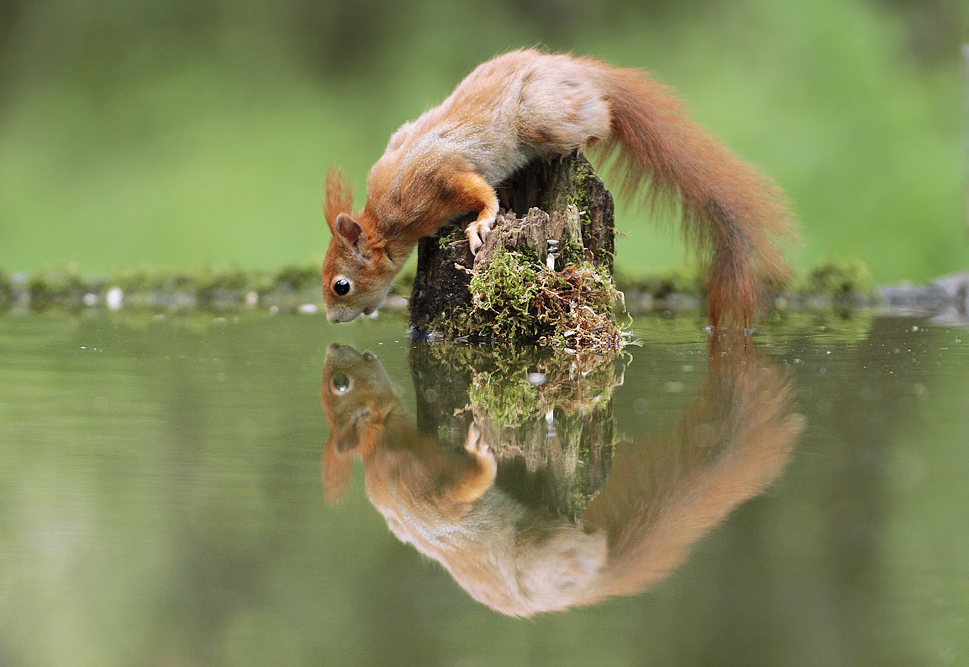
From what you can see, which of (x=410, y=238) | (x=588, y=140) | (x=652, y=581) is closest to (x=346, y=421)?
(x=652, y=581)

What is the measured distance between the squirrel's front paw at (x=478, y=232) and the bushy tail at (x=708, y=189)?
61 centimetres

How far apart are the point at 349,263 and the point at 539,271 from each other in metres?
0.65

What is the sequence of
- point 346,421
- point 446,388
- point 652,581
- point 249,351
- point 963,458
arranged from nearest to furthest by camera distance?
point 652,581
point 963,458
point 346,421
point 446,388
point 249,351

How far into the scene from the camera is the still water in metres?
0.88

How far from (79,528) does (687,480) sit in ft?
2.72

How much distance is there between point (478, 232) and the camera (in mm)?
2852

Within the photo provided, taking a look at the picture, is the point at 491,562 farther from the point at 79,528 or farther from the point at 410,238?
the point at 410,238

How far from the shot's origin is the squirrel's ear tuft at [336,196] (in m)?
3.00

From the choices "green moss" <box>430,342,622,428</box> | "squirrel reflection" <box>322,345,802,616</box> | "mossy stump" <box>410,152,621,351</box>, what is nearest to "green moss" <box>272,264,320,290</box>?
"mossy stump" <box>410,152,621,351</box>

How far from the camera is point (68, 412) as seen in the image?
6.10ft

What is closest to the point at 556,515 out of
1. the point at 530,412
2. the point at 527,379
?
the point at 530,412

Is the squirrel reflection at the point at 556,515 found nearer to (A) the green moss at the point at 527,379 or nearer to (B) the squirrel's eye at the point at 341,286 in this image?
(A) the green moss at the point at 527,379

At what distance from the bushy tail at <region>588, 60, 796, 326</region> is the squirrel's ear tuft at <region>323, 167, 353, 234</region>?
92 centimetres

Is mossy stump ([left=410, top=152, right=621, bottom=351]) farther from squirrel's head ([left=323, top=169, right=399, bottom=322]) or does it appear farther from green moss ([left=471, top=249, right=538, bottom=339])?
squirrel's head ([left=323, top=169, right=399, bottom=322])
